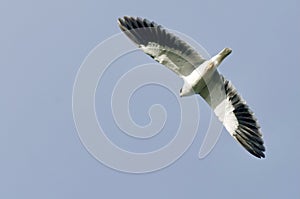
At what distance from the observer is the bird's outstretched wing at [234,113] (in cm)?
2295

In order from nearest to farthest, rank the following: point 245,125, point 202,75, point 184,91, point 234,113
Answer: point 202,75 → point 184,91 → point 245,125 → point 234,113

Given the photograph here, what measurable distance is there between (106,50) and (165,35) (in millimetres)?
2343

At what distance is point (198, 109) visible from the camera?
22.9m

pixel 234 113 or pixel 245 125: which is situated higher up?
pixel 234 113

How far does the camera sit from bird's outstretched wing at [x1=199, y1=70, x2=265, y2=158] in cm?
2295

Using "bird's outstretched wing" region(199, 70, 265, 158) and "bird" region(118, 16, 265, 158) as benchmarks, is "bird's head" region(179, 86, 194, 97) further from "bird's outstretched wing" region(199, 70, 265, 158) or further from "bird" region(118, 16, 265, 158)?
"bird's outstretched wing" region(199, 70, 265, 158)

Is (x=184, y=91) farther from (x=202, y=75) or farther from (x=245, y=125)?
(x=245, y=125)

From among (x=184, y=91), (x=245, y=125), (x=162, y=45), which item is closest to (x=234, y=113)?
(x=245, y=125)

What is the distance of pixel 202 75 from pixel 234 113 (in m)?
2.56

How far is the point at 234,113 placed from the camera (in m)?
23.6

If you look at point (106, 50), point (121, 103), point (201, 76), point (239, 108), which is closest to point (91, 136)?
point (121, 103)

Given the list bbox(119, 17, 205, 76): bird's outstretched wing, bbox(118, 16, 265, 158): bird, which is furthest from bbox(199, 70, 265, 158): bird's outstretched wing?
bbox(119, 17, 205, 76): bird's outstretched wing

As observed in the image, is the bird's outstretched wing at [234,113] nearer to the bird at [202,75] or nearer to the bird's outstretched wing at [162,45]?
the bird at [202,75]

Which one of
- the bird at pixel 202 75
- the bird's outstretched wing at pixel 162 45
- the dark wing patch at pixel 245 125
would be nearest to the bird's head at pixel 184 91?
the bird at pixel 202 75
